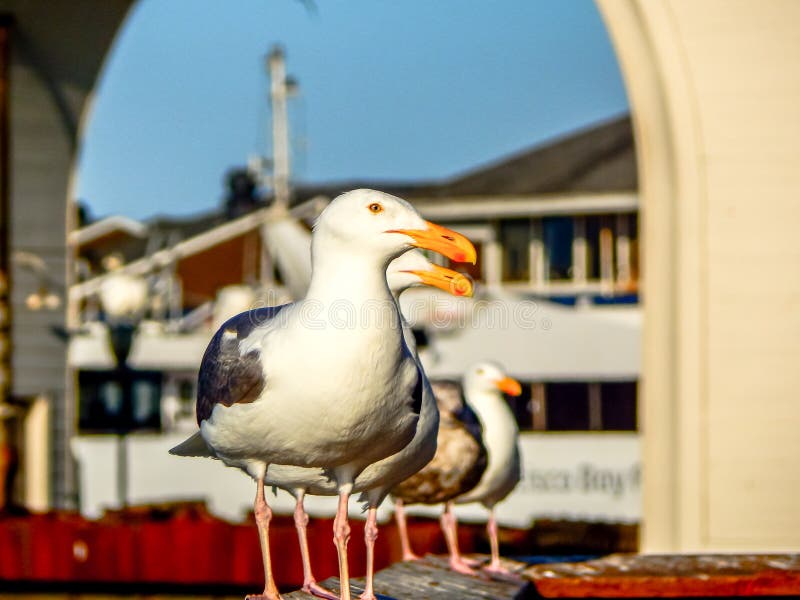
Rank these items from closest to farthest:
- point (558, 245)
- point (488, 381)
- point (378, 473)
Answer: point (378, 473), point (488, 381), point (558, 245)

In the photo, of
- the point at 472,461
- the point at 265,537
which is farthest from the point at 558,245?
the point at 265,537

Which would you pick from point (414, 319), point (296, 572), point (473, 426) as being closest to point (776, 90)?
point (473, 426)

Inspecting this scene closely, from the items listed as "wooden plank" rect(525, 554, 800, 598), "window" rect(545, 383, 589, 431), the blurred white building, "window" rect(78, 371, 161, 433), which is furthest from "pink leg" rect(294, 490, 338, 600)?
"window" rect(78, 371, 161, 433)

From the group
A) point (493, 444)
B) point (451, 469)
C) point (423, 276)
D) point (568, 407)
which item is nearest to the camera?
point (423, 276)

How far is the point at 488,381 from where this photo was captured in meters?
8.09

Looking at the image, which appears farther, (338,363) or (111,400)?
(111,400)

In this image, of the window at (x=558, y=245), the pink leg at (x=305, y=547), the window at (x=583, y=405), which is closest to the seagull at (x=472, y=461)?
the pink leg at (x=305, y=547)

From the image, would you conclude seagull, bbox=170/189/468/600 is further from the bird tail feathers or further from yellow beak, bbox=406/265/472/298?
the bird tail feathers

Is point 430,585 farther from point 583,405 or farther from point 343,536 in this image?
point 583,405

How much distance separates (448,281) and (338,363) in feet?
2.02

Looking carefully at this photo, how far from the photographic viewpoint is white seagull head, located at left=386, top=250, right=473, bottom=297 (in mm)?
4773

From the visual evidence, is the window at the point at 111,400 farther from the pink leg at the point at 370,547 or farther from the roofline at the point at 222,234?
the pink leg at the point at 370,547

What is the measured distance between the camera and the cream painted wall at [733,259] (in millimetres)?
8383

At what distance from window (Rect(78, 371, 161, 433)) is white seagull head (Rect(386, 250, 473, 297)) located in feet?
67.4
